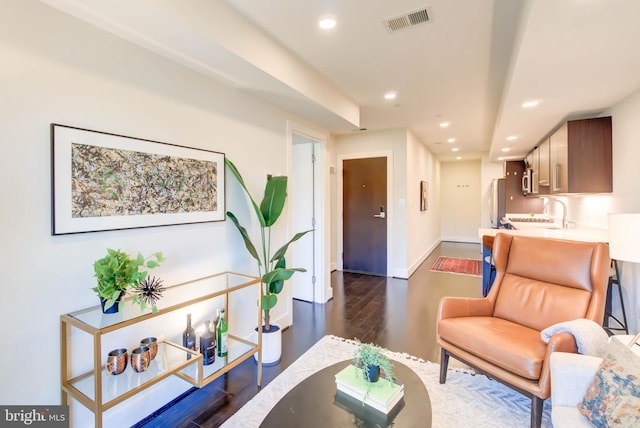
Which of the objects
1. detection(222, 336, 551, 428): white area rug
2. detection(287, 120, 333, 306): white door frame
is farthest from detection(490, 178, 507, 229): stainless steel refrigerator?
detection(222, 336, 551, 428): white area rug

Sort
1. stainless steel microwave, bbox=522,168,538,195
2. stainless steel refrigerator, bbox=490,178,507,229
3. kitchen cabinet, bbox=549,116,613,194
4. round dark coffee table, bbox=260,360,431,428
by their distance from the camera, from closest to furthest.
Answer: round dark coffee table, bbox=260,360,431,428, kitchen cabinet, bbox=549,116,613,194, stainless steel microwave, bbox=522,168,538,195, stainless steel refrigerator, bbox=490,178,507,229

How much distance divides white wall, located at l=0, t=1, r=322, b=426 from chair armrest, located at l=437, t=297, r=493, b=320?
1947mm

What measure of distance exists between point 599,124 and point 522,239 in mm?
1670

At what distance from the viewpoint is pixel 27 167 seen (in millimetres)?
1457

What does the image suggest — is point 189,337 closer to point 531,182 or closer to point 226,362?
point 226,362

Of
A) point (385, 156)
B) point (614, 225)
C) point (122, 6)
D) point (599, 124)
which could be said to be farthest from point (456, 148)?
point (122, 6)

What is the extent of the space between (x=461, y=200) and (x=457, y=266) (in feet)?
13.1

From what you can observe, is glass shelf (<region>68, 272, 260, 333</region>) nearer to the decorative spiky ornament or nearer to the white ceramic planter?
the decorative spiky ornament

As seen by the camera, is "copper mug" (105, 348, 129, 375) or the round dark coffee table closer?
the round dark coffee table

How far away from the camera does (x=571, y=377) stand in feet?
4.70

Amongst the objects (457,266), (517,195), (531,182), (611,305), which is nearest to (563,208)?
(531,182)

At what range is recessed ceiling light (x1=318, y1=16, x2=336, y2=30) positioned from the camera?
83.7 inches

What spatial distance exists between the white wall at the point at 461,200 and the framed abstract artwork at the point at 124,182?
881 centimetres

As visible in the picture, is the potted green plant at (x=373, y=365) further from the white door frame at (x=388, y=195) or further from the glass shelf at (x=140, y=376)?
the white door frame at (x=388, y=195)
